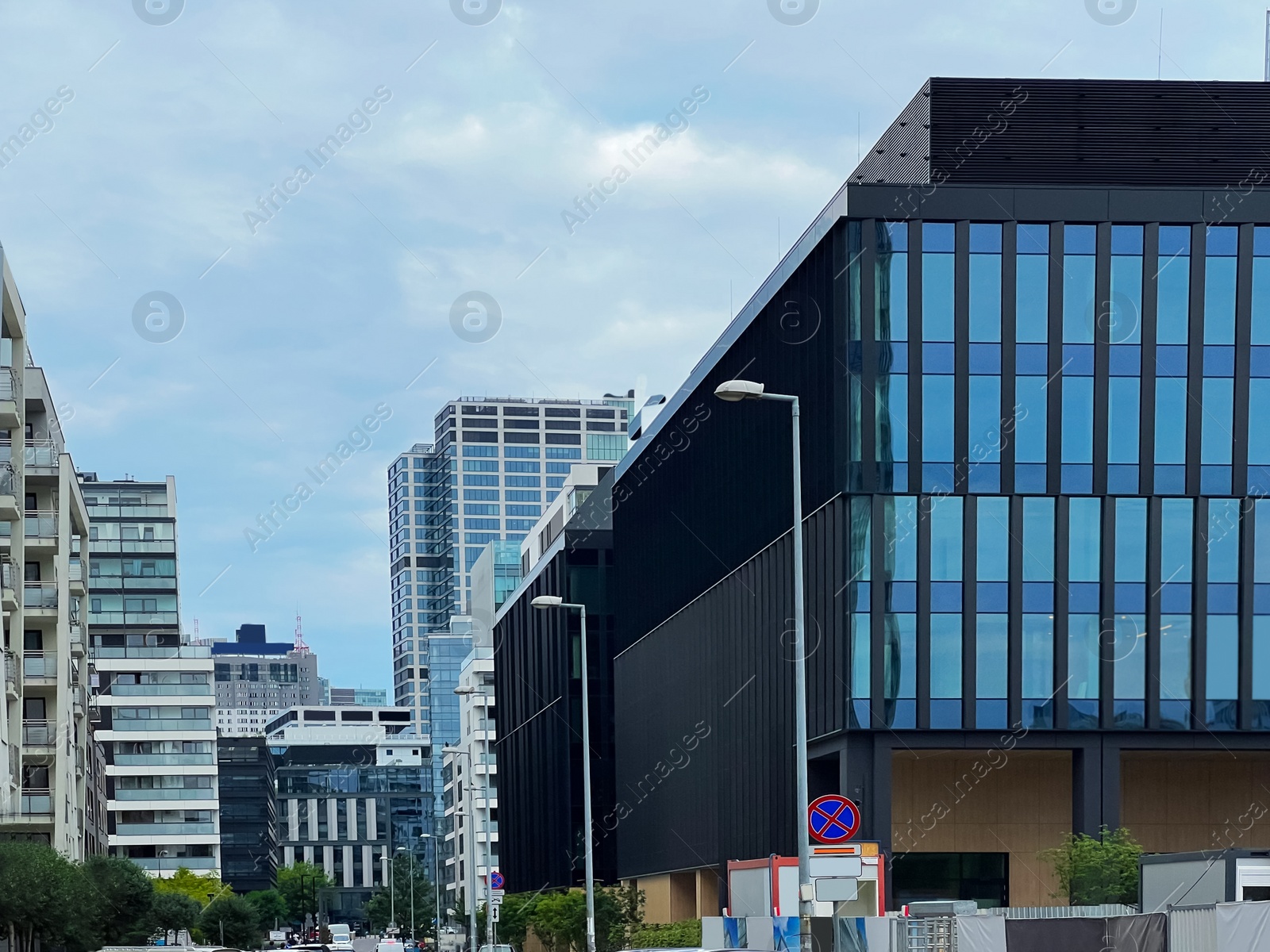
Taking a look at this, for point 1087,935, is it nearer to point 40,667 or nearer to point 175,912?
point 40,667

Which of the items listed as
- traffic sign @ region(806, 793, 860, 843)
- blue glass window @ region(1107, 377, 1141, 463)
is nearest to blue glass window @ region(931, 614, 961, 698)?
blue glass window @ region(1107, 377, 1141, 463)

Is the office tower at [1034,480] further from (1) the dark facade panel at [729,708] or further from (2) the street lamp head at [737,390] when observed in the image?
(2) the street lamp head at [737,390]

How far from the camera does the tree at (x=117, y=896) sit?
195 feet

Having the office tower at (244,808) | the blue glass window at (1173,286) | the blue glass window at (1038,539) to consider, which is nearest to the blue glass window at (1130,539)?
the blue glass window at (1038,539)

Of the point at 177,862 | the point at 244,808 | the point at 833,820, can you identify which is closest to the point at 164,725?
the point at 177,862

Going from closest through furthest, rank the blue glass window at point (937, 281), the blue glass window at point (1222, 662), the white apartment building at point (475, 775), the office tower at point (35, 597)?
the blue glass window at point (1222, 662), the blue glass window at point (937, 281), the office tower at point (35, 597), the white apartment building at point (475, 775)

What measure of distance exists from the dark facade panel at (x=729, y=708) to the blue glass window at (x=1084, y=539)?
6.03 m

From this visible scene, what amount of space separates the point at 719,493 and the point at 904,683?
15.6 metres

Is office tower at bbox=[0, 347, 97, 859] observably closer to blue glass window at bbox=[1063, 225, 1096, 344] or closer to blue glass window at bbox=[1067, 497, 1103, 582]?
blue glass window at bbox=[1063, 225, 1096, 344]

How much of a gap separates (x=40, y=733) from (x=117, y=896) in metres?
8.69

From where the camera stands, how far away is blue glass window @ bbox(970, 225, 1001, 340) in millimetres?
48531

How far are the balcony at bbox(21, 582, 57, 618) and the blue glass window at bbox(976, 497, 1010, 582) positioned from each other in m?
31.1

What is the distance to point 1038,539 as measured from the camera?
47.8 meters

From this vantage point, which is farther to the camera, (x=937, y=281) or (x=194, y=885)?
(x=194, y=885)
